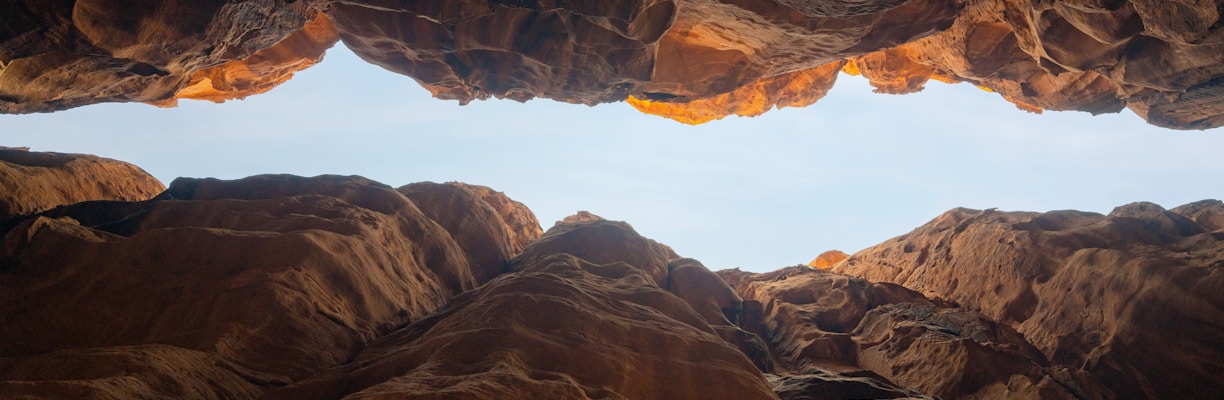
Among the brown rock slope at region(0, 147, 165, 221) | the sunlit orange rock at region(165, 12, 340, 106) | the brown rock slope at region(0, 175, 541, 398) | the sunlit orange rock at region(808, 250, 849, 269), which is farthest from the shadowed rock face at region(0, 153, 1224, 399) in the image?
the sunlit orange rock at region(808, 250, 849, 269)

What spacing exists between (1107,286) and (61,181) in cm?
2267

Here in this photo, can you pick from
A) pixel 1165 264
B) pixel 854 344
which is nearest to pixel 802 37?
pixel 854 344

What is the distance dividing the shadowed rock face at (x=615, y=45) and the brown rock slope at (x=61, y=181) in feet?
4.45

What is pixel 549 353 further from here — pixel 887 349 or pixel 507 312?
pixel 887 349

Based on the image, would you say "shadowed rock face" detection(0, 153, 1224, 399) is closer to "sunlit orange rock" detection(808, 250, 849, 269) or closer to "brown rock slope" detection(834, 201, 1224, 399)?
"brown rock slope" detection(834, 201, 1224, 399)

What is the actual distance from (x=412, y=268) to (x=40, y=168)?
9201 mm

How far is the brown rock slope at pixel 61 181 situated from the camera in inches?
484

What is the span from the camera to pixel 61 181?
1423 centimetres

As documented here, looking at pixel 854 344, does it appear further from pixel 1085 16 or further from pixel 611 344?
pixel 1085 16

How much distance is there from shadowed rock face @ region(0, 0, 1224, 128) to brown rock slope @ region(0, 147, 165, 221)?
136cm

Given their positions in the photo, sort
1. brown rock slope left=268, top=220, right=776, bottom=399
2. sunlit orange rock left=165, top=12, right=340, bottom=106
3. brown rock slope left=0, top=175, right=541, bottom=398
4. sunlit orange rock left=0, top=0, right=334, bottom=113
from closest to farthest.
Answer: brown rock slope left=0, top=175, right=541, bottom=398 → brown rock slope left=268, top=220, right=776, bottom=399 → sunlit orange rock left=0, top=0, right=334, bottom=113 → sunlit orange rock left=165, top=12, right=340, bottom=106

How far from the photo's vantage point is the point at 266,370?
7906 mm

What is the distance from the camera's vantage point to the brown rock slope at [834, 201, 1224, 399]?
34.3ft

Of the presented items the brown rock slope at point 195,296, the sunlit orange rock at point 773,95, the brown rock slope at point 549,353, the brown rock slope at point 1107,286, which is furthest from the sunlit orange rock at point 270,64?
the brown rock slope at point 1107,286
